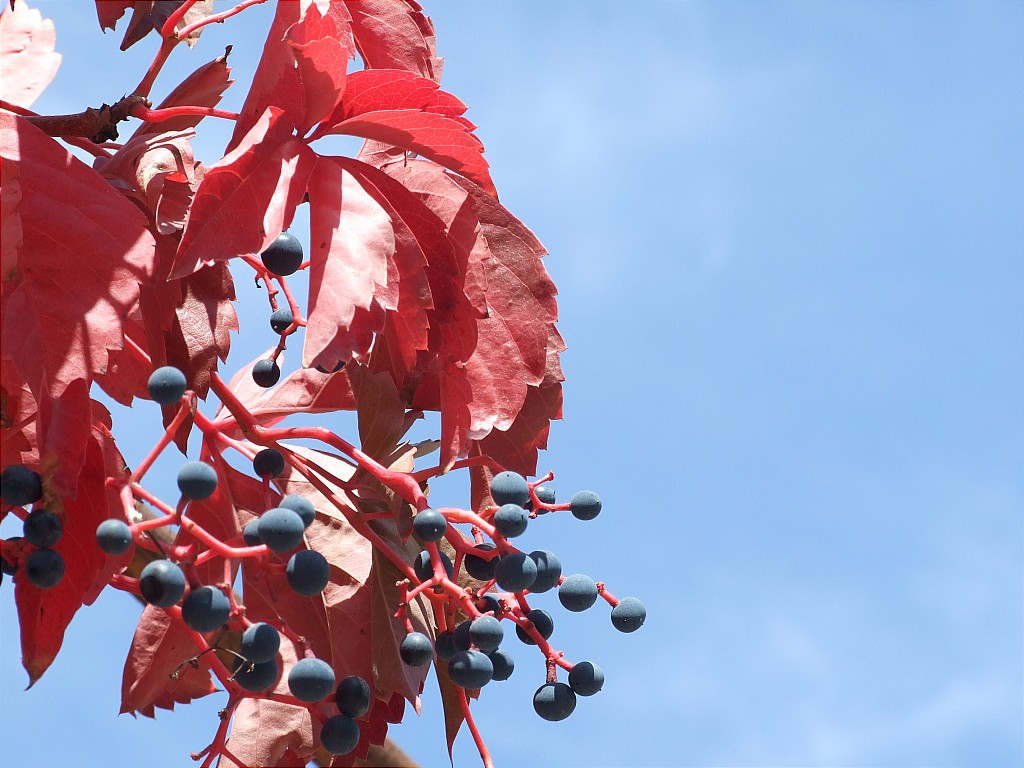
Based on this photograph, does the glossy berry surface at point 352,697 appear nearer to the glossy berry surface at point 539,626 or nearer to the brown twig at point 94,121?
the glossy berry surface at point 539,626

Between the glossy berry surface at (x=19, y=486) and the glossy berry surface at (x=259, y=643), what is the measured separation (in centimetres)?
29

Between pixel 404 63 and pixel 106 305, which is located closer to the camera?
pixel 106 305

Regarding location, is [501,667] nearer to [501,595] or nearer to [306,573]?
[501,595]

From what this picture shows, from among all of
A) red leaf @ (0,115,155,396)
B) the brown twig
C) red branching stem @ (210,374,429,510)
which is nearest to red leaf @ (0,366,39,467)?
red leaf @ (0,115,155,396)

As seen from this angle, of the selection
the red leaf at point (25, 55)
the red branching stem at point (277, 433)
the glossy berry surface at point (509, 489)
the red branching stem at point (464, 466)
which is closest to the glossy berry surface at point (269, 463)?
the red branching stem at point (277, 433)

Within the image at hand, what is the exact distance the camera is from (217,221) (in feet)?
5.04

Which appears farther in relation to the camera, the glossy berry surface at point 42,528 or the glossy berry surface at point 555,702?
the glossy berry surface at point 555,702

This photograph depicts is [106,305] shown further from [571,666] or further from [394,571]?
[571,666]

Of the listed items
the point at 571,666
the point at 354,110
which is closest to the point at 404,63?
the point at 354,110

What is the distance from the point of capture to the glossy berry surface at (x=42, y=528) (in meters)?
1.42

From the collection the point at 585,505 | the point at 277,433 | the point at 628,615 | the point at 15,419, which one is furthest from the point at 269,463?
the point at 628,615

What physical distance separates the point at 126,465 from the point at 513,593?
553mm

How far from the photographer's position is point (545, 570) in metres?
1.68

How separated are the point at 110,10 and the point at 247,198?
0.88ft
